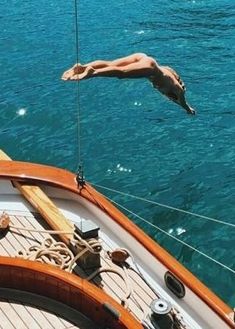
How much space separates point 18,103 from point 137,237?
1441cm

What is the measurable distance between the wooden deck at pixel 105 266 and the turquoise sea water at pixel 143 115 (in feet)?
15.1

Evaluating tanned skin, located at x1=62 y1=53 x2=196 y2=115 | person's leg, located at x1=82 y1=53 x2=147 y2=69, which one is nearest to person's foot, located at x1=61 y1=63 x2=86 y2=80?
tanned skin, located at x1=62 y1=53 x2=196 y2=115

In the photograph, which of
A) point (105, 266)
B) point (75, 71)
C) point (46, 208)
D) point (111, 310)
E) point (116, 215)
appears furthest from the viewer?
point (46, 208)

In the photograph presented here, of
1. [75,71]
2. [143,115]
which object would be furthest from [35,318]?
[143,115]

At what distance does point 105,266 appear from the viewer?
9797 millimetres

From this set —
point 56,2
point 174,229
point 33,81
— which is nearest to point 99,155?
point 174,229

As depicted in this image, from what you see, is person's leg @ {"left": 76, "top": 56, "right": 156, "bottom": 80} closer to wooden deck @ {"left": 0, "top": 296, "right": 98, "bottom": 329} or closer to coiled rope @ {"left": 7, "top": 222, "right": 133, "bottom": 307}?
coiled rope @ {"left": 7, "top": 222, "right": 133, "bottom": 307}

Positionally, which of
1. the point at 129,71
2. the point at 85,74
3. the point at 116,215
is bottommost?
the point at 116,215

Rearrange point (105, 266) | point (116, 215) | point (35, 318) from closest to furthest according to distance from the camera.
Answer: point (35, 318)
point (105, 266)
point (116, 215)

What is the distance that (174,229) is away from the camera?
52.2ft

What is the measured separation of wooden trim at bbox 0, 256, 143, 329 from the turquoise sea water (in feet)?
18.8

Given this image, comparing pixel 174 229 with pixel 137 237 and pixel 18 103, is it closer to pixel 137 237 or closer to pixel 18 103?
pixel 137 237

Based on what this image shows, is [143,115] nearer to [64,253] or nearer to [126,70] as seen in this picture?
[126,70]

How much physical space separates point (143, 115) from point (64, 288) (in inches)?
550
